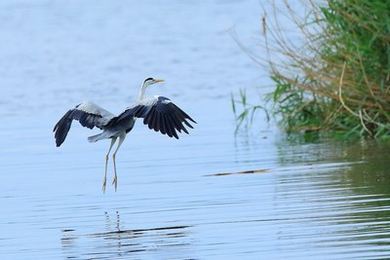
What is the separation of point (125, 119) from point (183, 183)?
1.06 meters

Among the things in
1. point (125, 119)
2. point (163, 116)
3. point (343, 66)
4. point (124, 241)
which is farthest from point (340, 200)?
point (343, 66)

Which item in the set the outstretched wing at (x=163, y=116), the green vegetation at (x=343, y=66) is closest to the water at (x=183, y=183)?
the green vegetation at (x=343, y=66)

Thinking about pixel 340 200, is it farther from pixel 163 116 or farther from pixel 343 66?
pixel 343 66

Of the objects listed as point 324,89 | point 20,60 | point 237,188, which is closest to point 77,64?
point 20,60

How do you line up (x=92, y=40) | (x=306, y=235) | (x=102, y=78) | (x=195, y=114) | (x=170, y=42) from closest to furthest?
(x=306, y=235) → (x=195, y=114) → (x=102, y=78) → (x=170, y=42) → (x=92, y=40)

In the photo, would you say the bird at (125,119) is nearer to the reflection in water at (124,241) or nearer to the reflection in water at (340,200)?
the reflection in water at (340,200)

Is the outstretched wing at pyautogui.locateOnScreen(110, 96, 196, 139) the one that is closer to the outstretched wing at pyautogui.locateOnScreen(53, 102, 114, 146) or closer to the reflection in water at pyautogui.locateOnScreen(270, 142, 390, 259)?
the outstretched wing at pyautogui.locateOnScreen(53, 102, 114, 146)

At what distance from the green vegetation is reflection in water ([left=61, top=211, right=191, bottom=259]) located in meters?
4.34

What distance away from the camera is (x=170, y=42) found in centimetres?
2878

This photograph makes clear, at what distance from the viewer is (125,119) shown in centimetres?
1329

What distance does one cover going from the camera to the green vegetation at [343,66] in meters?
14.0

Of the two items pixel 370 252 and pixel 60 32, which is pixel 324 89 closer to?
pixel 370 252

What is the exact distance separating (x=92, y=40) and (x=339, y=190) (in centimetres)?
2062

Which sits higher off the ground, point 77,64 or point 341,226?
point 77,64
